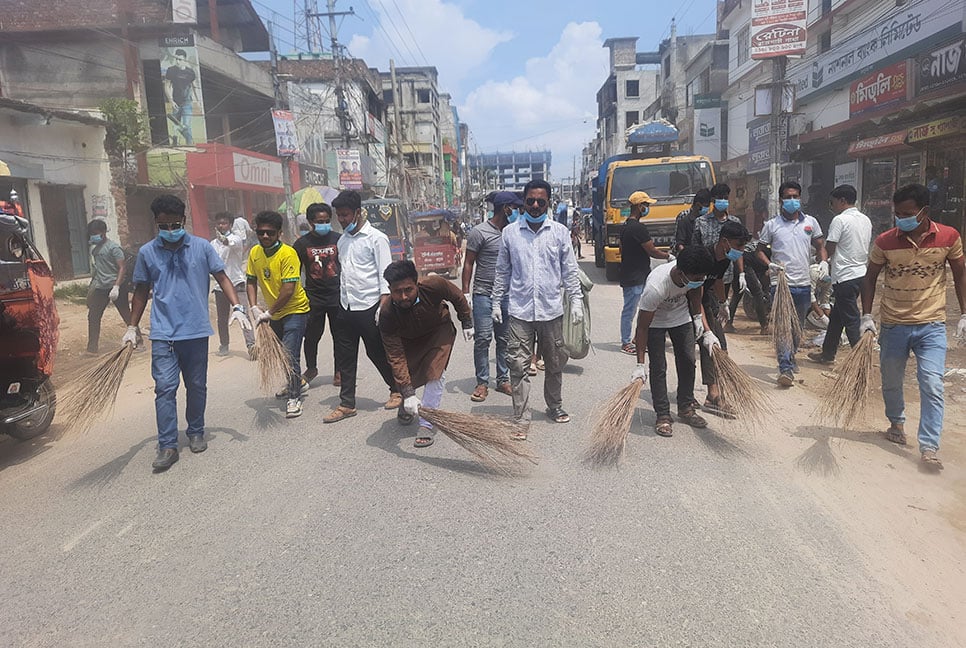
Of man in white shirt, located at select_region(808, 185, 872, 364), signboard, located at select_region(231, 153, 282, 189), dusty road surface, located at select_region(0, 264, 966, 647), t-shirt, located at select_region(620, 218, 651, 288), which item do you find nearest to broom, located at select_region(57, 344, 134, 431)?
dusty road surface, located at select_region(0, 264, 966, 647)

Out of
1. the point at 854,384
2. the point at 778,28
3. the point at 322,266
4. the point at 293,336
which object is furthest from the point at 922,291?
the point at 778,28

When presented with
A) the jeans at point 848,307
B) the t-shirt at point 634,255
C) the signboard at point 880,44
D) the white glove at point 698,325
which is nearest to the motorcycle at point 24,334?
the white glove at point 698,325

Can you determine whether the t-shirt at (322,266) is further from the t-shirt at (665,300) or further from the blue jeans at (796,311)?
the blue jeans at (796,311)

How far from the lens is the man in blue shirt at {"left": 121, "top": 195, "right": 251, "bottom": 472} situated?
4.21 meters

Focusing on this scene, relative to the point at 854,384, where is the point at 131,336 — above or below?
above

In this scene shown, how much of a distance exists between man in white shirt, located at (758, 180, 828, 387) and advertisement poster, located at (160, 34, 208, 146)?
65.8 feet

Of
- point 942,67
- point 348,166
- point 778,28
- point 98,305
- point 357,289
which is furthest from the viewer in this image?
point 348,166

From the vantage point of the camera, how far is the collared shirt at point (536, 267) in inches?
181

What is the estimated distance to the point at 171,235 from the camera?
4242mm

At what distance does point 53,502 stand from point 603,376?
455 centimetres

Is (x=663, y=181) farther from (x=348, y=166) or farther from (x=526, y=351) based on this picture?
(x=348, y=166)

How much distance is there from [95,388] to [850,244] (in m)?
6.15

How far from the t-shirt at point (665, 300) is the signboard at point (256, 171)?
19808 mm

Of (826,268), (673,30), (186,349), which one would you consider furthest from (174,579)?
(673,30)
